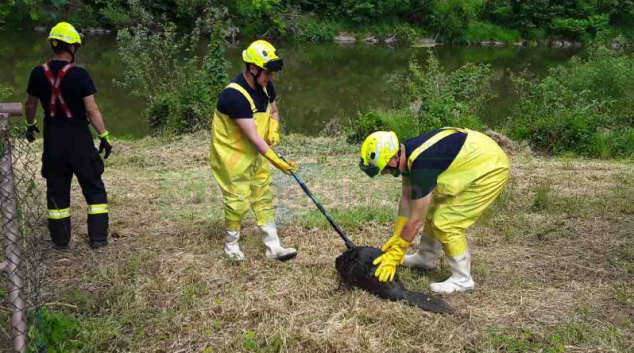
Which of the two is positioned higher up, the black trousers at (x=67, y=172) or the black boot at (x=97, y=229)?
the black trousers at (x=67, y=172)

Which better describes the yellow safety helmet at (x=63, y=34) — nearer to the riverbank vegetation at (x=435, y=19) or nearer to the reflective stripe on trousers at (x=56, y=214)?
the reflective stripe on trousers at (x=56, y=214)

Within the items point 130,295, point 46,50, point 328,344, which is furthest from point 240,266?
point 46,50

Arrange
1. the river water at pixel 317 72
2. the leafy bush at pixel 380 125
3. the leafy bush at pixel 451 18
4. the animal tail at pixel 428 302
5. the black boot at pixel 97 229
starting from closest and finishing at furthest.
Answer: the animal tail at pixel 428 302 < the black boot at pixel 97 229 < the leafy bush at pixel 380 125 < the river water at pixel 317 72 < the leafy bush at pixel 451 18

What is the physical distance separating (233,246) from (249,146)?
848 mm

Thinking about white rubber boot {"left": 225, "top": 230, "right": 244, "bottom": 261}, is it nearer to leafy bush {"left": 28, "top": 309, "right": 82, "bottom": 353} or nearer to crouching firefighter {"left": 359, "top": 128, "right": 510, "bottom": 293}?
crouching firefighter {"left": 359, "top": 128, "right": 510, "bottom": 293}

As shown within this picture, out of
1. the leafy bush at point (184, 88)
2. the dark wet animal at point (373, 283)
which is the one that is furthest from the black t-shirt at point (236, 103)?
the leafy bush at point (184, 88)

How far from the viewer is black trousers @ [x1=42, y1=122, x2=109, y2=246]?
4617 millimetres

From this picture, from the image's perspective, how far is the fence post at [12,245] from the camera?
2.92m

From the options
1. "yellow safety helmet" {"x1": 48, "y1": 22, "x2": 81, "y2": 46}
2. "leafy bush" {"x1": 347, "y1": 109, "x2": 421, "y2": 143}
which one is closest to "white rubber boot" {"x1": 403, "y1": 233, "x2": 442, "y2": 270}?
"yellow safety helmet" {"x1": 48, "y1": 22, "x2": 81, "y2": 46}

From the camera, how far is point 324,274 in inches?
177

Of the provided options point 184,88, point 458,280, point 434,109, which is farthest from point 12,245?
point 434,109

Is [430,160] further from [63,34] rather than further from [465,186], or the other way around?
[63,34]

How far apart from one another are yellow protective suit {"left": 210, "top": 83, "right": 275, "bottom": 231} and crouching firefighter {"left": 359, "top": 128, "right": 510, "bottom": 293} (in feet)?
3.58

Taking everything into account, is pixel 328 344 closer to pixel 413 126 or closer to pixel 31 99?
pixel 31 99
